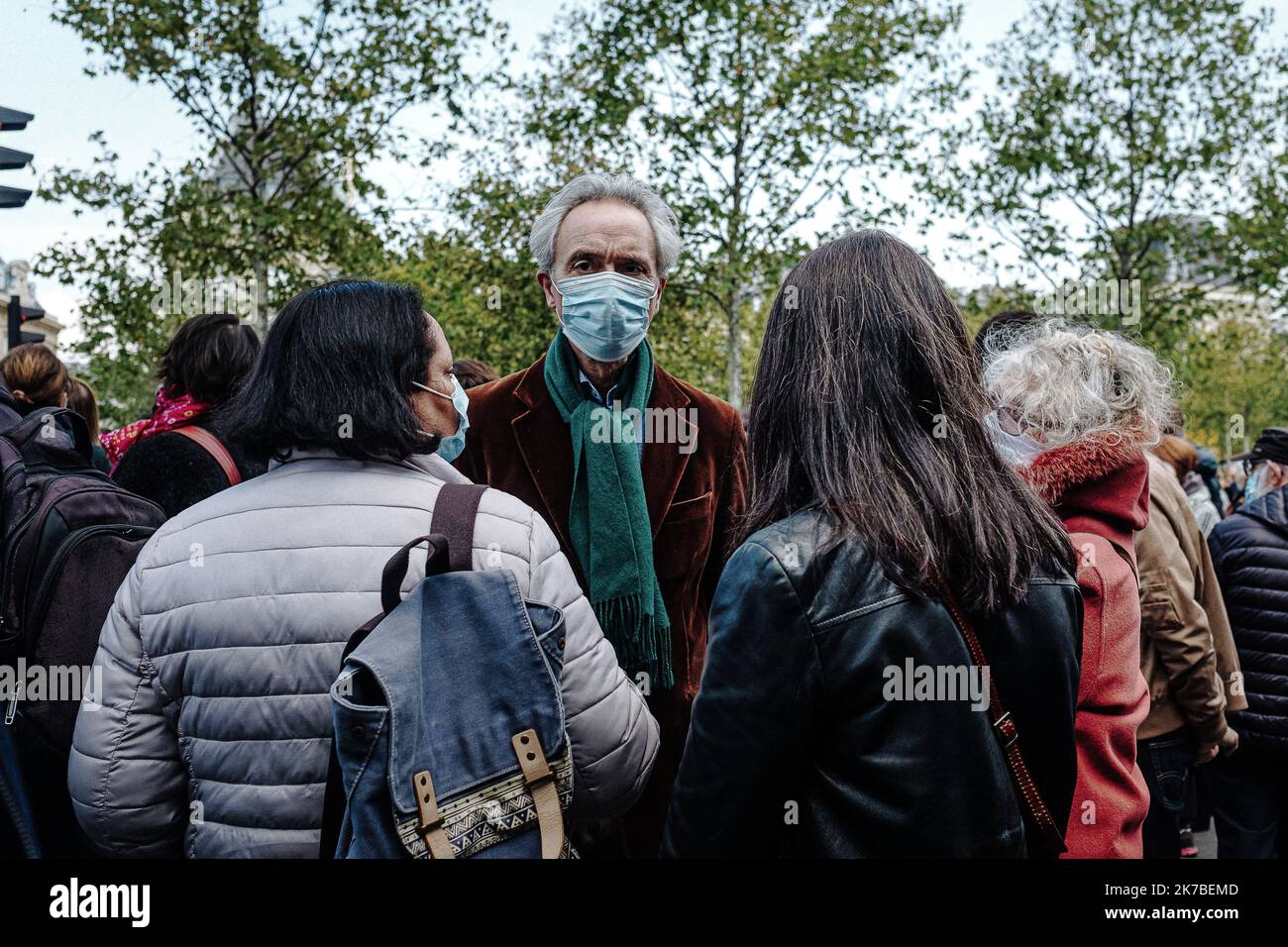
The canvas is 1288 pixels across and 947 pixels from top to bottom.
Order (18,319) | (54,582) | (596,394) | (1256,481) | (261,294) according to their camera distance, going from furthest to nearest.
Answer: (261,294) < (18,319) < (1256,481) < (596,394) < (54,582)

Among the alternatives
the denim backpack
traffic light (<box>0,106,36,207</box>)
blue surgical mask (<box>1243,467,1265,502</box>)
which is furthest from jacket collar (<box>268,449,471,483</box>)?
blue surgical mask (<box>1243,467,1265,502</box>)

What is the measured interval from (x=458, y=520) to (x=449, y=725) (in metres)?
0.36

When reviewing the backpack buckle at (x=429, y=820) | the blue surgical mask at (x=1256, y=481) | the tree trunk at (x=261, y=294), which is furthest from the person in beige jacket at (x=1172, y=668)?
the tree trunk at (x=261, y=294)

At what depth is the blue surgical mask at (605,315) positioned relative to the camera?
3.19 m

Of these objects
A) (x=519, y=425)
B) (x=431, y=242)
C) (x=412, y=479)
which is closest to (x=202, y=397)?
(x=519, y=425)

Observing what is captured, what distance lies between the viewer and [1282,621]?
4102 mm

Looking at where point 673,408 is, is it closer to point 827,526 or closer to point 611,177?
point 611,177

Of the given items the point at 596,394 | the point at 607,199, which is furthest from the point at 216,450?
the point at 607,199

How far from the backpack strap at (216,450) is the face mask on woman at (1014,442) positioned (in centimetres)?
218

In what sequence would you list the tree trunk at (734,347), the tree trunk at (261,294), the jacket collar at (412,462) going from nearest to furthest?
the jacket collar at (412,462) < the tree trunk at (261,294) < the tree trunk at (734,347)

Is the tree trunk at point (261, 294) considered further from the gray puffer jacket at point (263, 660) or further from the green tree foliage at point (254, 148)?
the gray puffer jacket at point (263, 660)

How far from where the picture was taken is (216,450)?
130 inches

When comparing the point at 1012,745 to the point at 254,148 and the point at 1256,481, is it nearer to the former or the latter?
the point at 1256,481
